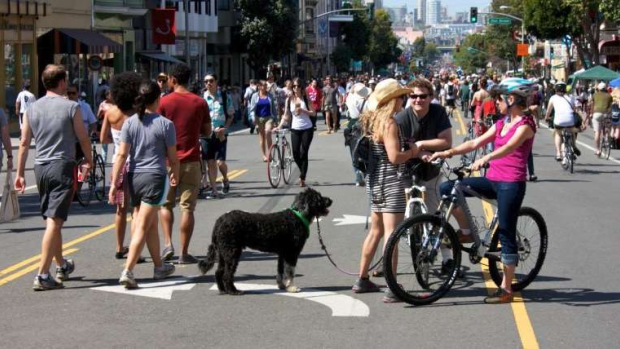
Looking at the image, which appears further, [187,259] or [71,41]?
[71,41]

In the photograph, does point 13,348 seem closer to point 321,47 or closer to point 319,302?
point 319,302

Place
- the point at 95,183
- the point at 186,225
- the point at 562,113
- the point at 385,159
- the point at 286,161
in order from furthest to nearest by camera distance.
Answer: the point at 562,113 < the point at 286,161 < the point at 95,183 < the point at 186,225 < the point at 385,159

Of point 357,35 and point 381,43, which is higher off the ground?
point 357,35

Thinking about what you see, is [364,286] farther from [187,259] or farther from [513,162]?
[187,259]

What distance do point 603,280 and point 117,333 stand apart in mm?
4419

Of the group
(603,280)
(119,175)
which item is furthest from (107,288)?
(603,280)

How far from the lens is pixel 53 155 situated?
928 cm

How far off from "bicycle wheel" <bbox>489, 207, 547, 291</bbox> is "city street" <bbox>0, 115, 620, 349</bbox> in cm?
Answer: 15

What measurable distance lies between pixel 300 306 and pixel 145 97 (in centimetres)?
227

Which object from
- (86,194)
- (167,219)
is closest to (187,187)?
(167,219)

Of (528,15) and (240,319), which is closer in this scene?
(240,319)

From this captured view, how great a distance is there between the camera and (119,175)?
9.59 meters

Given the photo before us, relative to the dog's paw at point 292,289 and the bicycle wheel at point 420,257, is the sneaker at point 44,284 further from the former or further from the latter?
the bicycle wheel at point 420,257

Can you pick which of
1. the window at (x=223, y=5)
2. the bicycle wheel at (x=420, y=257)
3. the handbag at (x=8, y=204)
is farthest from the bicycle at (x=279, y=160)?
the window at (x=223, y=5)
